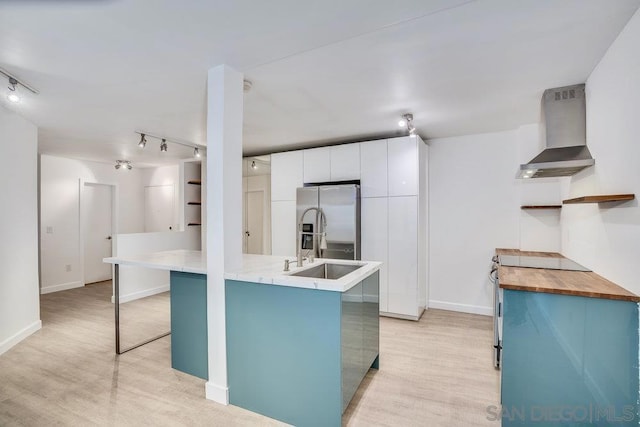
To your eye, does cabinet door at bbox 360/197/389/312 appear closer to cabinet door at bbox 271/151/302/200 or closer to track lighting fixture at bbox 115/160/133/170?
cabinet door at bbox 271/151/302/200

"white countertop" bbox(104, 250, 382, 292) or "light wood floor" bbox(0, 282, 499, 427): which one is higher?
"white countertop" bbox(104, 250, 382, 292)

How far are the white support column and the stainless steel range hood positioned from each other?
2.35 meters

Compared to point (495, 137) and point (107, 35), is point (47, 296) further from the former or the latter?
point (495, 137)

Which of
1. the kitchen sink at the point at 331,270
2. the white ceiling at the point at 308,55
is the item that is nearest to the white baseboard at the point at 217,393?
the kitchen sink at the point at 331,270

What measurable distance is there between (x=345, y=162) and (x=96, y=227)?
518cm

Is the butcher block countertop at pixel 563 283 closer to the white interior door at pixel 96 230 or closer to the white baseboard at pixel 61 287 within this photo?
the white baseboard at pixel 61 287

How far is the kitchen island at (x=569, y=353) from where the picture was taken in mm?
1601

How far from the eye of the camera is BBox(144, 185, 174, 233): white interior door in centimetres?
638

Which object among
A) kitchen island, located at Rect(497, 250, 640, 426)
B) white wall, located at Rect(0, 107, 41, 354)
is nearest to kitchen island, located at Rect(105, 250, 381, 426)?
kitchen island, located at Rect(497, 250, 640, 426)

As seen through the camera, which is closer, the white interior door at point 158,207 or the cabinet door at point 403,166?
the cabinet door at point 403,166

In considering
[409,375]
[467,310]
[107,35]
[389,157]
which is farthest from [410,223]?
[107,35]

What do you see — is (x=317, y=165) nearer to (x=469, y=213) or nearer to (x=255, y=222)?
(x=255, y=222)

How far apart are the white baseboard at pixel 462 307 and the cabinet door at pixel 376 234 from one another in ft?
2.75

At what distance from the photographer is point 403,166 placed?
12.3ft
